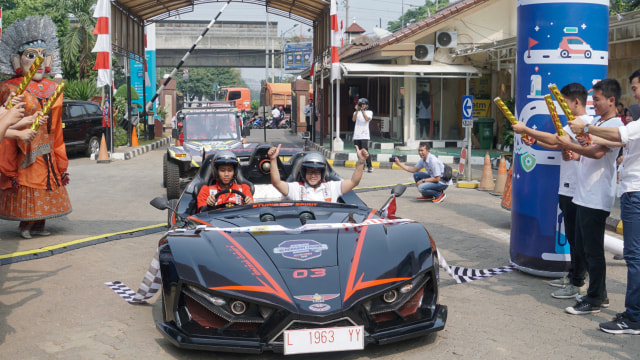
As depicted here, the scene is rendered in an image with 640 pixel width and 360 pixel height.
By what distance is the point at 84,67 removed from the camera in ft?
117

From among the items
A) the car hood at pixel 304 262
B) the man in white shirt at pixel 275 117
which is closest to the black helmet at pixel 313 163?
the car hood at pixel 304 262

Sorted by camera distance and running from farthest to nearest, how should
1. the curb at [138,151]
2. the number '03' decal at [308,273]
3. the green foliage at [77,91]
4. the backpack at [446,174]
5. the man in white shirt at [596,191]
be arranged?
the green foliage at [77,91], the curb at [138,151], the backpack at [446,174], the man in white shirt at [596,191], the number '03' decal at [308,273]

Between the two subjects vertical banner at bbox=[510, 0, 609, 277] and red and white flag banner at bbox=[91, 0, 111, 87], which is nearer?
vertical banner at bbox=[510, 0, 609, 277]

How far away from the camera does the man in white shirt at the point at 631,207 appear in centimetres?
512

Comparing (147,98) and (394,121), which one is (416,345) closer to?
(394,121)

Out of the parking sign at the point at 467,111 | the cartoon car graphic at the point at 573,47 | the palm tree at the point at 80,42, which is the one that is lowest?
the parking sign at the point at 467,111

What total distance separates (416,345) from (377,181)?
11.2 m

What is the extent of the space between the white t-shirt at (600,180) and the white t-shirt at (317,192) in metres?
2.28

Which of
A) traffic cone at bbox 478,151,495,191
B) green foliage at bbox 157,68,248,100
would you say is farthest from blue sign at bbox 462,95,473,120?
green foliage at bbox 157,68,248,100

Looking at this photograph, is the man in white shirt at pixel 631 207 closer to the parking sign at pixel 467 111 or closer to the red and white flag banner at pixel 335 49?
the parking sign at pixel 467 111

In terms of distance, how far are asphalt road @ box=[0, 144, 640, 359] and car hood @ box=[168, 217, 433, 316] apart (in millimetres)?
519

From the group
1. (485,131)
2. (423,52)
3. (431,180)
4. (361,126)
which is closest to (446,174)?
(431,180)

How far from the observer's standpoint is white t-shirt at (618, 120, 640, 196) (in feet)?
16.7

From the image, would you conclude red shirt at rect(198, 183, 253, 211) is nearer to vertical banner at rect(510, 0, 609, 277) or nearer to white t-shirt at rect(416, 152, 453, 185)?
vertical banner at rect(510, 0, 609, 277)
